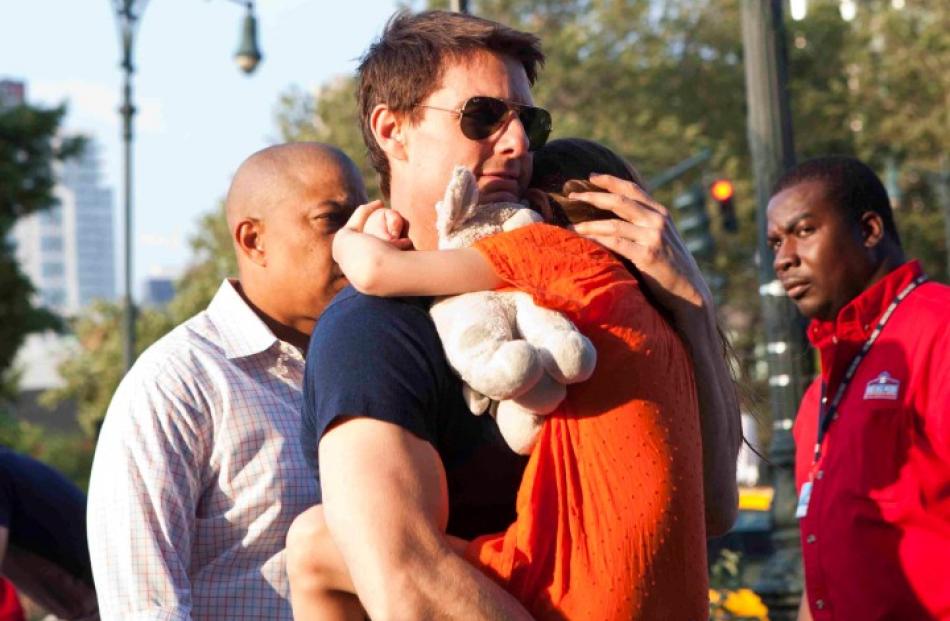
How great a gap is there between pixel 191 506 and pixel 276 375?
0.48 meters

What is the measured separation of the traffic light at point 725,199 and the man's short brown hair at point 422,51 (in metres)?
18.0

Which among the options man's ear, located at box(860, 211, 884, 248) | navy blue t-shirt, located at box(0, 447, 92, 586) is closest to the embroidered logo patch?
man's ear, located at box(860, 211, 884, 248)

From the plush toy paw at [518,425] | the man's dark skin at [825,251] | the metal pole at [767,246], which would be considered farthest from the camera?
the metal pole at [767,246]

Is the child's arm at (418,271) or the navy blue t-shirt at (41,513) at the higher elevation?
the child's arm at (418,271)

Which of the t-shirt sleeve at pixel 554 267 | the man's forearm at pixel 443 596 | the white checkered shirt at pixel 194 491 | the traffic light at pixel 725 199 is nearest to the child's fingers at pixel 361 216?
the t-shirt sleeve at pixel 554 267

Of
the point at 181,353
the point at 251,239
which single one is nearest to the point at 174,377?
the point at 181,353

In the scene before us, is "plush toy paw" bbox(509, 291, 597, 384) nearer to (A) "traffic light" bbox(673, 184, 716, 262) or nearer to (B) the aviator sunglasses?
(B) the aviator sunglasses

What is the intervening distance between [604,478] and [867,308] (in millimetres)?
2240

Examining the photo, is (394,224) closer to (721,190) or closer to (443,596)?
(443,596)

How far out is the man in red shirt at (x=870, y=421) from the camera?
416 centimetres

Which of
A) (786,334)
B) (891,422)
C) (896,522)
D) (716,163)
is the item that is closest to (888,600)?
(896,522)

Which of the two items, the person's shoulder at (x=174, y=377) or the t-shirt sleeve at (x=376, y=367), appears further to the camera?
the person's shoulder at (x=174, y=377)

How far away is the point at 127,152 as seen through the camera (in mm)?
22766

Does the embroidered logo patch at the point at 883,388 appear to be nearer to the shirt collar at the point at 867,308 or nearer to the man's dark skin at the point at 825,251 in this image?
the shirt collar at the point at 867,308
